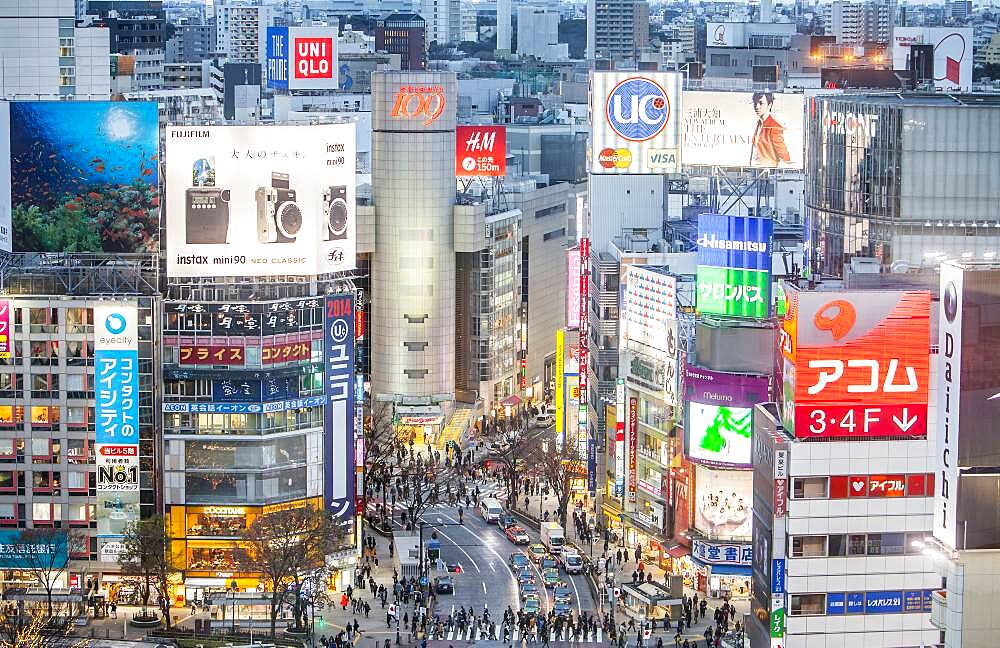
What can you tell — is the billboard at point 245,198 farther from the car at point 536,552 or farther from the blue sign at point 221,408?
the car at point 536,552

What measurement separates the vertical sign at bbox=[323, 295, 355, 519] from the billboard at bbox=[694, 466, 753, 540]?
49.7 feet

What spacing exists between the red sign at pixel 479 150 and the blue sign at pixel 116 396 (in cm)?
4153

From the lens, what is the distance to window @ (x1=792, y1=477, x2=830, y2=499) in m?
67.8

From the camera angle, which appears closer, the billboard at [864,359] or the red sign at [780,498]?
the billboard at [864,359]

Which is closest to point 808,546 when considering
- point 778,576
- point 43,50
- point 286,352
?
point 778,576

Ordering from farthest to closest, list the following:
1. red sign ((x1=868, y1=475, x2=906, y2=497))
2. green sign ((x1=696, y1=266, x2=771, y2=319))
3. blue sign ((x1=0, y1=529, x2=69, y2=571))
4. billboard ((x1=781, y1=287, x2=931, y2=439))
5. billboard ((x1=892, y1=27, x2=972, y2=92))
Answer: billboard ((x1=892, y1=27, x2=972, y2=92)) < green sign ((x1=696, y1=266, x2=771, y2=319)) < blue sign ((x1=0, y1=529, x2=69, y2=571)) < red sign ((x1=868, y1=475, x2=906, y2=497)) < billboard ((x1=781, y1=287, x2=931, y2=439))

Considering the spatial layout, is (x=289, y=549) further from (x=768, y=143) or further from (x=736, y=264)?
(x=768, y=143)

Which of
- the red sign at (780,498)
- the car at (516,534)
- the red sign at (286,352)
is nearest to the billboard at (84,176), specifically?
the red sign at (286,352)

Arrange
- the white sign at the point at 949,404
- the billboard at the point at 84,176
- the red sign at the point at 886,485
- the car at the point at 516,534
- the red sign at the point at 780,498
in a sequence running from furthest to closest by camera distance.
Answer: the car at the point at 516,534 < the billboard at the point at 84,176 < the red sign at the point at 780,498 < the red sign at the point at 886,485 < the white sign at the point at 949,404

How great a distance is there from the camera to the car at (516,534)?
99.5 m

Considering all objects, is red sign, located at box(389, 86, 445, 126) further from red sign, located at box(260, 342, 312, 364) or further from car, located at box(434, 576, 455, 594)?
car, located at box(434, 576, 455, 594)

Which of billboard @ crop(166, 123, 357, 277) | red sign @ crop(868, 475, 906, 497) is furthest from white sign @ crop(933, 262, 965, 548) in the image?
billboard @ crop(166, 123, 357, 277)

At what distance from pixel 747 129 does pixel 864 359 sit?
3710cm

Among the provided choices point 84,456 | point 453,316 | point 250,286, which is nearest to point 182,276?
point 250,286
